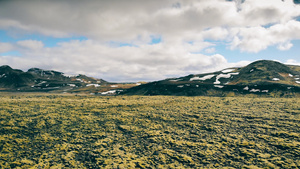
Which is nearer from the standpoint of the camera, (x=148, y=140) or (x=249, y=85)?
(x=148, y=140)

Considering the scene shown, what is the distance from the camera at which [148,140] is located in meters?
18.8

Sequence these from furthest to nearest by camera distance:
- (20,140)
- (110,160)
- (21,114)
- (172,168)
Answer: (21,114), (20,140), (110,160), (172,168)

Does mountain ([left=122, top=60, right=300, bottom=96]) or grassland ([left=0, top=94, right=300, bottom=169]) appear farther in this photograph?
mountain ([left=122, top=60, right=300, bottom=96])

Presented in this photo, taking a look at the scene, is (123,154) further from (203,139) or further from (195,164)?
(203,139)

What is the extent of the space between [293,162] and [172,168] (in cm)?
1099

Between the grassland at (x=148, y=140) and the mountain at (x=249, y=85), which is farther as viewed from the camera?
the mountain at (x=249, y=85)

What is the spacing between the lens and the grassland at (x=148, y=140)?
14.7 metres

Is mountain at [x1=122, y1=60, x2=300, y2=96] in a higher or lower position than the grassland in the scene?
higher

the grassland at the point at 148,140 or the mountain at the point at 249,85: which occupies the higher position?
the mountain at the point at 249,85

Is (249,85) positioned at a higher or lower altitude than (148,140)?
higher

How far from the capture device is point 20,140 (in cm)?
1792

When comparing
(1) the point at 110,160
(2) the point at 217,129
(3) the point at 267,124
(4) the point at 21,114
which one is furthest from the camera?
(4) the point at 21,114

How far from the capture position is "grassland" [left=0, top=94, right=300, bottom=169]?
14.7m

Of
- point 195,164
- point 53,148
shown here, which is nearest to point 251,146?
point 195,164
